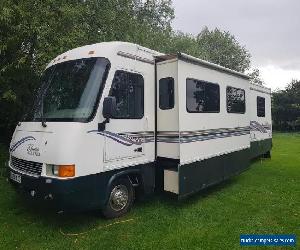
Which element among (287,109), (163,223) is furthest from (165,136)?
(287,109)

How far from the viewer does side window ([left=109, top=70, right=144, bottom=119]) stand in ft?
22.4

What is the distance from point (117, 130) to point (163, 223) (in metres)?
2.15

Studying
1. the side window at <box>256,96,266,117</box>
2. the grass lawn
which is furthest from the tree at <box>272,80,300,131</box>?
the grass lawn

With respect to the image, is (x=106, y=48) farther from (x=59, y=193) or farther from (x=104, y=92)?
(x=59, y=193)

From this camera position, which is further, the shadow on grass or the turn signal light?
the shadow on grass

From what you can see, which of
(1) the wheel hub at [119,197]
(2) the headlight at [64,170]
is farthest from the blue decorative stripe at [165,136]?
(1) the wheel hub at [119,197]

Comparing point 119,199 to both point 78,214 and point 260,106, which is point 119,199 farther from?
point 260,106

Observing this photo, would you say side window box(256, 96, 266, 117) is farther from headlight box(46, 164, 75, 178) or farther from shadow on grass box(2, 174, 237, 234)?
headlight box(46, 164, 75, 178)

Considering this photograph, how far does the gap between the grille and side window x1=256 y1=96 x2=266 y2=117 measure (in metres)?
10.9

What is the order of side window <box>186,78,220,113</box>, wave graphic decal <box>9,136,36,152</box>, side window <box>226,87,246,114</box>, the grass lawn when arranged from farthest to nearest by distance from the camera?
side window <box>226,87,246,114</box>, side window <box>186,78,220,113</box>, wave graphic decal <box>9,136,36,152</box>, the grass lawn

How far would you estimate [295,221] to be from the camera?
7.04 m

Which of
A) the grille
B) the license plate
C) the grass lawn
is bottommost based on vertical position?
the grass lawn

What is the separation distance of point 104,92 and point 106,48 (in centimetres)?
104

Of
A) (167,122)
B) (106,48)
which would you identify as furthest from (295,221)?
(106,48)
